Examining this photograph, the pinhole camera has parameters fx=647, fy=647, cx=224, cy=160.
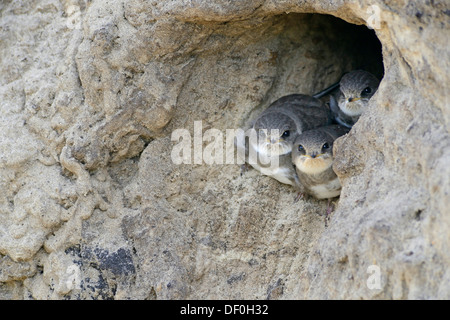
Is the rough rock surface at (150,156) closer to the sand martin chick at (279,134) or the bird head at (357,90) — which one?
the sand martin chick at (279,134)

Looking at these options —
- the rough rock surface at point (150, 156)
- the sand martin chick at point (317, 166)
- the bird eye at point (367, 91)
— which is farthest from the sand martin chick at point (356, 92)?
the rough rock surface at point (150, 156)

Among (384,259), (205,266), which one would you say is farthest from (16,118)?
(384,259)

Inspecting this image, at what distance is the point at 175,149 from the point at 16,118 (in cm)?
90

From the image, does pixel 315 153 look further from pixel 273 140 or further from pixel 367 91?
pixel 367 91

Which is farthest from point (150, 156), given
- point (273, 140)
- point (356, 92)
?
point (356, 92)

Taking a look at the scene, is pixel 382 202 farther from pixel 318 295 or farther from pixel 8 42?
pixel 8 42

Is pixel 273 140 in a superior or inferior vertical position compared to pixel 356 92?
inferior

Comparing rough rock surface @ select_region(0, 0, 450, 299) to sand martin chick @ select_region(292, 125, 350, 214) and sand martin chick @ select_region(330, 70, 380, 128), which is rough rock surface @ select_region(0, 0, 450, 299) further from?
sand martin chick @ select_region(330, 70, 380, 128)

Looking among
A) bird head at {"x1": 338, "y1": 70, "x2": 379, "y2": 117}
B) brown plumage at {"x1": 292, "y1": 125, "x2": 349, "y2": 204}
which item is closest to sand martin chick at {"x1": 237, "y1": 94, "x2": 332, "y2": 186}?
brown plumage at {"x1": 292, "y1": 125, "x2": 349, "y2": 204}

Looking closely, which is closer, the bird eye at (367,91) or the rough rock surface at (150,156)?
the rough rock surface at (150,156)

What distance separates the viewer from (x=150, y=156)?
3.61m

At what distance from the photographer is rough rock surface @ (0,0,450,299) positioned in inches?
129

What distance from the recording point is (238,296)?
3311 millimetres

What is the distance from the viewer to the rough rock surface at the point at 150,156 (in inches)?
129
